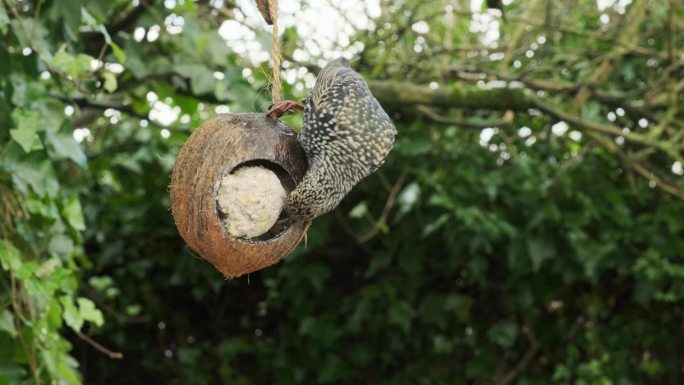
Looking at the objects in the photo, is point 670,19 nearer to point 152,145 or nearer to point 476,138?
point 476,138

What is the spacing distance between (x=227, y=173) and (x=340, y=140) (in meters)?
0.13

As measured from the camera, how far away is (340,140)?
0.99 m

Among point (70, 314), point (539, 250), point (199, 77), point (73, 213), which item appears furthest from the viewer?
point (539, 250)

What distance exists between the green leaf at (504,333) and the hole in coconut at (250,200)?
2.12 m

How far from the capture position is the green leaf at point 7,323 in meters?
1.52

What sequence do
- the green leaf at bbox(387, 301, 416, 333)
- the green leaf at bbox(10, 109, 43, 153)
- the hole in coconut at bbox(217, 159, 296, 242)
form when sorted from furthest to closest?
the green leaf at bbox(387, 301, 416, 333) < the green leaf at bbox(10, 109, 43, 153) < the hole in coconut at bbox(217, 159, 296, 242)

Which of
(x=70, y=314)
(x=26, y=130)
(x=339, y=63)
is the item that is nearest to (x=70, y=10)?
(x=26, y=130)

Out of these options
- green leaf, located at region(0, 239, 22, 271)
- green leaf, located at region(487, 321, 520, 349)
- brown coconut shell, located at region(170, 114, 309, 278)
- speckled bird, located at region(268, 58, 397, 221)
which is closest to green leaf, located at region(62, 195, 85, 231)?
green leaf, located at region(0, 239, 22, 271)

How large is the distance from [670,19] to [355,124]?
1.70 metres

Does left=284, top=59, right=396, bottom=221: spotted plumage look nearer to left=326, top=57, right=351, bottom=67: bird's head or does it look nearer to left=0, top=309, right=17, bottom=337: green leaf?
left=326, top=57, right=351, bottom=67: bird's head

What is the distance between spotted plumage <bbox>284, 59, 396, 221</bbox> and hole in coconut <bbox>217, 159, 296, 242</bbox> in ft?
0.06

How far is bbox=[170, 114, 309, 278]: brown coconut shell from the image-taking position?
0.99 m

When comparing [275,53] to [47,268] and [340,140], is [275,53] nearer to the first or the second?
[340,140]

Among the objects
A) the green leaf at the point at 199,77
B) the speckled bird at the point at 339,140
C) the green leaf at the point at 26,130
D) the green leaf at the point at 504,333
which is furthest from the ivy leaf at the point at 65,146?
the green leaf at the point at 504,333
